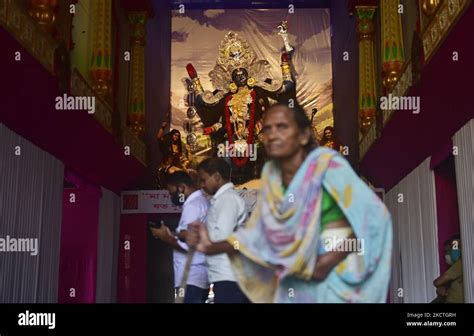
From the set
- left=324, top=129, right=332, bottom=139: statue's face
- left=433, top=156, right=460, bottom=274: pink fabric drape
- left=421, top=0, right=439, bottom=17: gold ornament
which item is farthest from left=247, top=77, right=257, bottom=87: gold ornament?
left=421, top=0, right=439, bottom=17: gold ornament

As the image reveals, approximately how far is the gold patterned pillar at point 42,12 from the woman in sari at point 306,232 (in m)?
2.66

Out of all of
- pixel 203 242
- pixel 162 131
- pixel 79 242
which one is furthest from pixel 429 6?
pixel 79 242

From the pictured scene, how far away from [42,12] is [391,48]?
4375 millimetres

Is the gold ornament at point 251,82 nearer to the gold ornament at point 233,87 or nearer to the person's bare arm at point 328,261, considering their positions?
the gold ornament at point 233,87

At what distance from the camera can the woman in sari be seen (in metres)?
5.59

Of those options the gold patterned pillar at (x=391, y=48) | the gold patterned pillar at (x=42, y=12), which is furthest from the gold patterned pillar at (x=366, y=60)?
the gold patterned pillar at (x=42, y=12)

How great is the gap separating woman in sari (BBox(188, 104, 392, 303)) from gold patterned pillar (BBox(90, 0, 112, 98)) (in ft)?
12.0

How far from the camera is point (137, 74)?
10.0 meters

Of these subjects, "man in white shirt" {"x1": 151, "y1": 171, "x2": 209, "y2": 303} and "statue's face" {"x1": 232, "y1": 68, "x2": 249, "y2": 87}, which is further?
"statue's face" {"x1": 232, "y1": 68, "x2": 249, "y2": 87}

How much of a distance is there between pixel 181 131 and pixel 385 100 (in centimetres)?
353

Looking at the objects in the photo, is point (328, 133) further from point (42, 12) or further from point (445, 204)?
point (42, 12)

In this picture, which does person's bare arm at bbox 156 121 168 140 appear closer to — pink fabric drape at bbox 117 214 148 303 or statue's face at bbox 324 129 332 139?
pink fabric drape at bbox 117 214 148 303

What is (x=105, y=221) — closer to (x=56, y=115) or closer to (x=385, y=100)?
(x=56, y=115)
